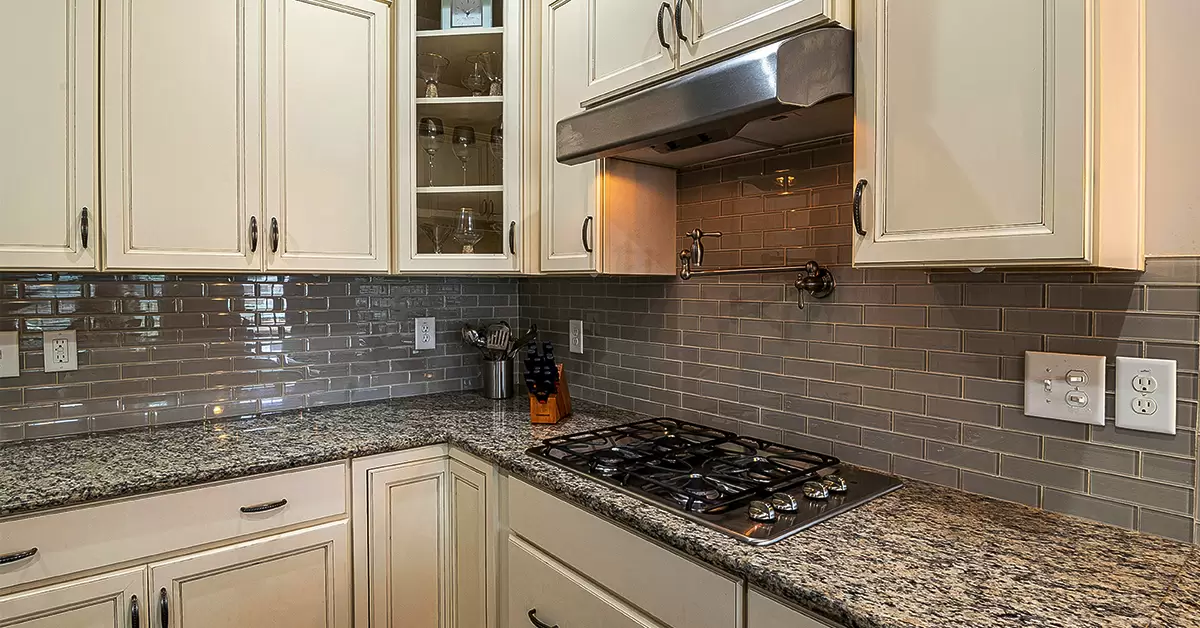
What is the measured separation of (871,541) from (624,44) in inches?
51.6

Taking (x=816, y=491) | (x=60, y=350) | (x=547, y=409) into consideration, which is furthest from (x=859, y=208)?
(x=60, y=350)

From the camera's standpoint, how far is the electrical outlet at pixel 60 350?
73.7 inches

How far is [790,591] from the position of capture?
0.99m

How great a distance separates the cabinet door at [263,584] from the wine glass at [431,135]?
1.15 metres

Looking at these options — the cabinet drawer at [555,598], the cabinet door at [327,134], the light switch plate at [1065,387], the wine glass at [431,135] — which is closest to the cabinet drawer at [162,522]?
the cabinet drawer at [555,598]

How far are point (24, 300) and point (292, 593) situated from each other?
3.68ft

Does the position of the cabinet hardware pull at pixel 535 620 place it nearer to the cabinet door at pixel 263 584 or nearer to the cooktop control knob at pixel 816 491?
the cabinet door at pixel 263 584

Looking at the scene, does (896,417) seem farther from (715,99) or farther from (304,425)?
(304,425)

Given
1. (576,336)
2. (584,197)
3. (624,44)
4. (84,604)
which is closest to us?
(84,604)

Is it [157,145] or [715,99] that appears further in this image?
[157,145]

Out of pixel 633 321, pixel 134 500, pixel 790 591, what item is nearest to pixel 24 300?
pixel 134 500

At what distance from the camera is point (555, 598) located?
1.52 meters

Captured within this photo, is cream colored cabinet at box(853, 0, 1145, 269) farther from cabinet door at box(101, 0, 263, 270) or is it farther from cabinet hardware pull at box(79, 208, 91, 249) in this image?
cabinet hardware pull at box(79, 208, 91, 249)

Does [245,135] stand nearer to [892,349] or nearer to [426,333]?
[426,333]
